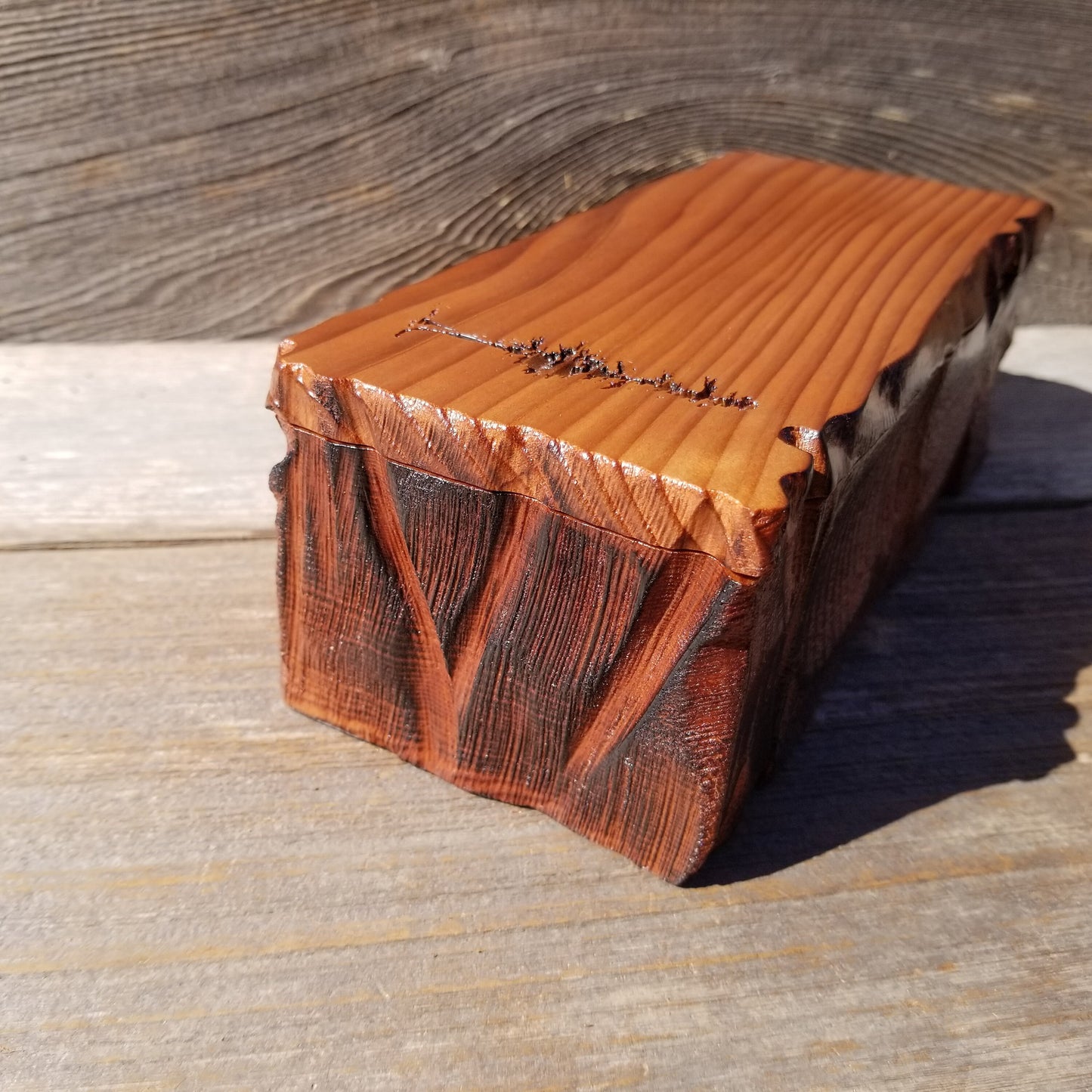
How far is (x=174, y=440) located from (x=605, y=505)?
98 centimetres

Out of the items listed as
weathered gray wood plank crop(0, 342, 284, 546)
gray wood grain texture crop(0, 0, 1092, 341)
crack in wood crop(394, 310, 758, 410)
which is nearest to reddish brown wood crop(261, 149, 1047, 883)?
crack in wood crop(394, 310, 758, 410)

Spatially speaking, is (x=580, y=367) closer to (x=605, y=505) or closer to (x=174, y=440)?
(x=605, y=505)

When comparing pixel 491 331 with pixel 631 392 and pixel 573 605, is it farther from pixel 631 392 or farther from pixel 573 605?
pixel 573 605

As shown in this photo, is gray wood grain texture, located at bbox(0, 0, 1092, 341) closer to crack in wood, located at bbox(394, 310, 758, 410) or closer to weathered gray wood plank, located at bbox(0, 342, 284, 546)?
weathered gray wood plank, located at bbox(0, 342, 284, 546)

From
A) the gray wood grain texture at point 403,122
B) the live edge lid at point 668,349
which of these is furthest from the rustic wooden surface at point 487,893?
the gray wood grain texture at point 403,122

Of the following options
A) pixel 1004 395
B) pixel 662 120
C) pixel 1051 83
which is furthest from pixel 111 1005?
pixel 1051 83

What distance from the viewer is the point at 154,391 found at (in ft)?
5.65

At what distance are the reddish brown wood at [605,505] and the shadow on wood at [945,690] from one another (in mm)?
56

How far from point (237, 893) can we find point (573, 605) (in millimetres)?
372

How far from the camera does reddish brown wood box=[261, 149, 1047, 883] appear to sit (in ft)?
2.81

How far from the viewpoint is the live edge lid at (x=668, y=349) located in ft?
2.75

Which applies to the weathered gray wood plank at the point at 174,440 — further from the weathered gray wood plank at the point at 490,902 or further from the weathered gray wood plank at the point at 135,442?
the weathered gray wood plank at the point at 490,902

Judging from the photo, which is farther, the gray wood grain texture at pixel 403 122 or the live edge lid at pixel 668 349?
the gray wood grain texture at pixel 403 122

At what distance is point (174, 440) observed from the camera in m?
1.62
